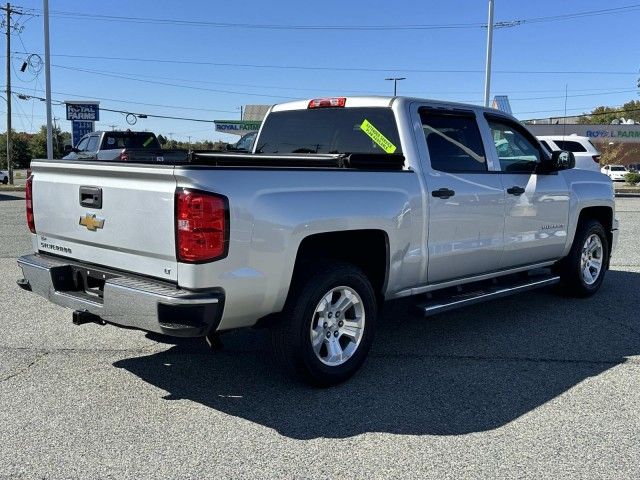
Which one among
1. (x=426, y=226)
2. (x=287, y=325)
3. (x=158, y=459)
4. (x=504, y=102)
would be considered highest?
(x=504, y=102)

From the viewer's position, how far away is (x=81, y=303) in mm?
3916

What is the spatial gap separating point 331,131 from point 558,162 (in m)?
2.34

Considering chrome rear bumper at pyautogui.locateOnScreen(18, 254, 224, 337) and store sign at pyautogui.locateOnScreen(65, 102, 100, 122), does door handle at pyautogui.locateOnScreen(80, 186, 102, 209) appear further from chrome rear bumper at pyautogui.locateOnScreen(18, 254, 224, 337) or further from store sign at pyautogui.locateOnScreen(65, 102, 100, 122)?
store sign at pyautogui.locateOnScreen(65, 102, 100, 122)

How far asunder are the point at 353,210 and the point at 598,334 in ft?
9.47

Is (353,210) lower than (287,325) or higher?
higher

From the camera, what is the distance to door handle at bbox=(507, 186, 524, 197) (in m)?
5.51

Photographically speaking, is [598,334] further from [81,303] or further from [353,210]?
[81,303]

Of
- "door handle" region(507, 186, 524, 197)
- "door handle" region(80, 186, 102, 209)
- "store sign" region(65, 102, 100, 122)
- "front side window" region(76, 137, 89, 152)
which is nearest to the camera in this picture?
"door handle" region(80, 186, 102, 209)

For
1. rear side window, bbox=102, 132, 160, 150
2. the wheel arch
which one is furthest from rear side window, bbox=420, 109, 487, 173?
rear side window, bbox=102, 132, 160, 150

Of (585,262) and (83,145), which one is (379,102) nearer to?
(585,262)

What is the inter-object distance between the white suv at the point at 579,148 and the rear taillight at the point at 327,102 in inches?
487

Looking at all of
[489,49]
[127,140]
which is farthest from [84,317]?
[489,49]

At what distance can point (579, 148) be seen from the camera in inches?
742

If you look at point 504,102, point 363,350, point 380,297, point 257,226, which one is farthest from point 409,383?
point 504,102
